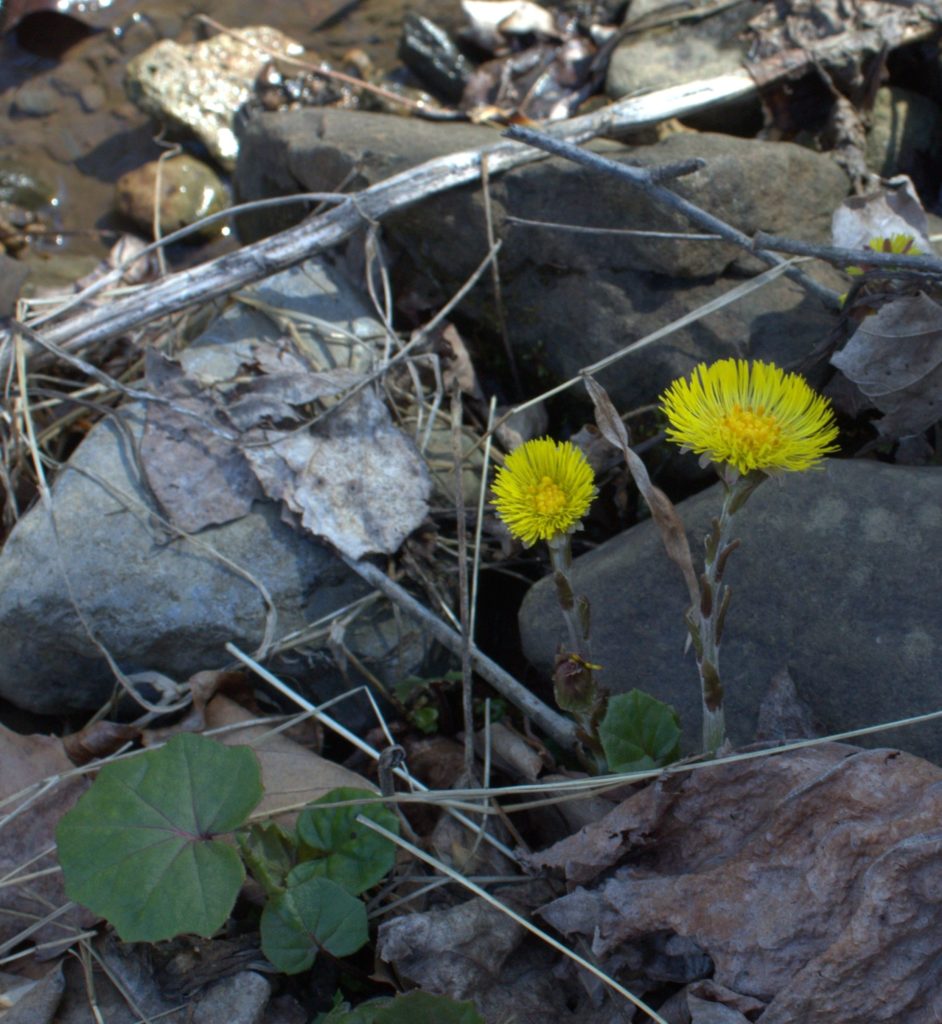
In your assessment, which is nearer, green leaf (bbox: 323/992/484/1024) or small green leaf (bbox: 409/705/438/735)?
green leaf (bbox: 323/992/484/1024)

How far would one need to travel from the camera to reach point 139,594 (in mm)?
2080

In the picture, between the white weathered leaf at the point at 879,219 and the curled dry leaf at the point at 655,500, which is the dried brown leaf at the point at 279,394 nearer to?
the curled dry leaf at the point at 655,500

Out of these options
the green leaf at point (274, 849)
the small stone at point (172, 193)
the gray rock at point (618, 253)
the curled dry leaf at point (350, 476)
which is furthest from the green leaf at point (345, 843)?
the small stone at point (172, 193)

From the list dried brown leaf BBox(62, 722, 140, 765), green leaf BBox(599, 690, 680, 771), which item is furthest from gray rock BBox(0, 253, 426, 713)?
green leaf BBox(599, 690, 680, 771)

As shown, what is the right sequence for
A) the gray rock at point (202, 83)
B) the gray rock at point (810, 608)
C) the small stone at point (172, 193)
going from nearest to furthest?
the gray rock at point (810, 608) < the small stone at point (172, 193) < the gray rock at point (202, 83)

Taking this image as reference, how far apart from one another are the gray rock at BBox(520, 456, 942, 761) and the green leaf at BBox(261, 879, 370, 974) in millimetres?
652

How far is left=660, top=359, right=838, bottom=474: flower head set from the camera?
1.38 m

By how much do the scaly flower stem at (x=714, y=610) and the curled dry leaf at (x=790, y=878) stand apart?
0.28 ft

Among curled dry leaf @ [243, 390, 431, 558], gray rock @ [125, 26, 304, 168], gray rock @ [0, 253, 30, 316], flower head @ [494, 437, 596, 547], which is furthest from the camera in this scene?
gray rock @ [125, 26, 304, 168]

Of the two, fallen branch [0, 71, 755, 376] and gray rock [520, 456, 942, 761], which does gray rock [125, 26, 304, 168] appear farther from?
gray rock [520, 456, 942, 761]

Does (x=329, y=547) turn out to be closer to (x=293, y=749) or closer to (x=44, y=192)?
(x=293, y=749)

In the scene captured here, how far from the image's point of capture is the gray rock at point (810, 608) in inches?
65.4

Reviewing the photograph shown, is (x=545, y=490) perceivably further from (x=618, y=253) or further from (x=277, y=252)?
(x=277, y=252)

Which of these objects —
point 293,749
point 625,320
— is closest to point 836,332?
point 625,320
